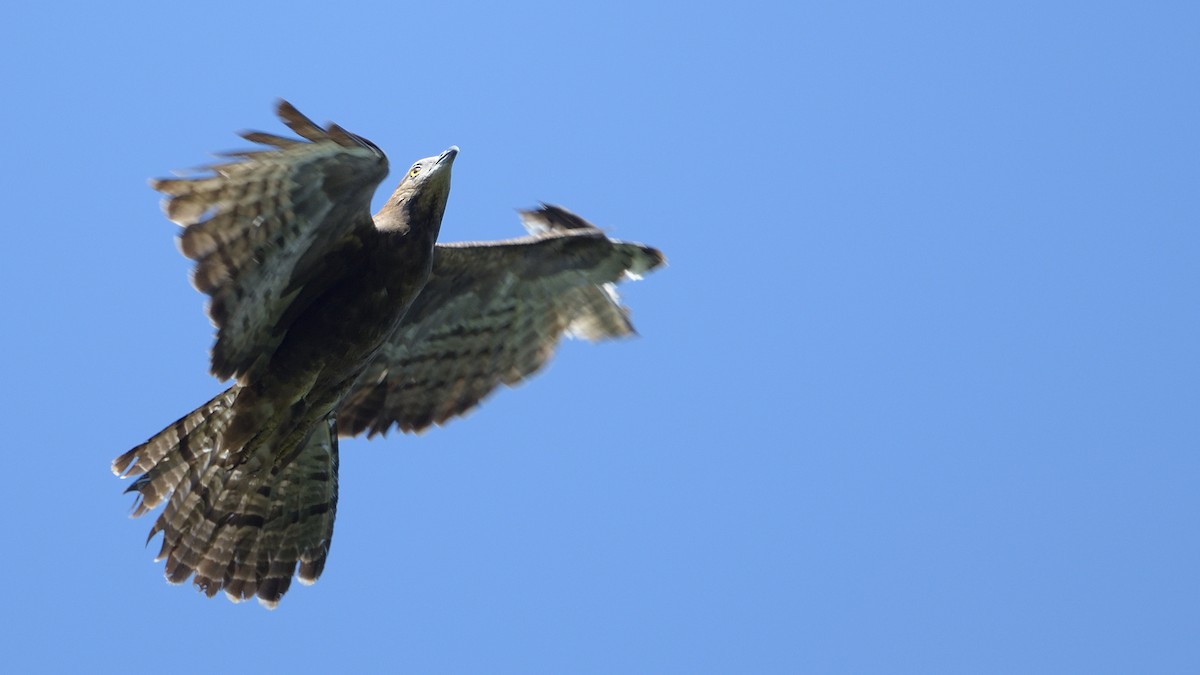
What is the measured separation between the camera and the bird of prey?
29.7 ft

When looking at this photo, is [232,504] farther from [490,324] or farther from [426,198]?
[426,198]

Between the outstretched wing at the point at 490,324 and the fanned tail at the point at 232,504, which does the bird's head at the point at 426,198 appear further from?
the fanned tail at the point at 232,504

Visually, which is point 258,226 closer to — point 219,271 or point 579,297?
point 219,271

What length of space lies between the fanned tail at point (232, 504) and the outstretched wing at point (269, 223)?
90cm

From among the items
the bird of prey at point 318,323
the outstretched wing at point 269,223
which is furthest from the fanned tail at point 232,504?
the outstretched wing at point 269,223

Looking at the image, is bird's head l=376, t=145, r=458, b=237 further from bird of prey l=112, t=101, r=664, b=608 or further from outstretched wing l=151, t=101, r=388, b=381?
outstretched wing l=151, t=101, r=388, b=381

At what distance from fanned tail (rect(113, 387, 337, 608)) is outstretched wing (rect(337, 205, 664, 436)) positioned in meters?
0.46

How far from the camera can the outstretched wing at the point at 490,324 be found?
10.9 m

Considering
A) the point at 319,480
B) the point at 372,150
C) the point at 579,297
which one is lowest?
the point at 319,480

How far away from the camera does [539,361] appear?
1128 centimetres

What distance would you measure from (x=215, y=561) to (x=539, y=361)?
261 cm

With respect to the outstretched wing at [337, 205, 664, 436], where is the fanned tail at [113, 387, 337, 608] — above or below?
below

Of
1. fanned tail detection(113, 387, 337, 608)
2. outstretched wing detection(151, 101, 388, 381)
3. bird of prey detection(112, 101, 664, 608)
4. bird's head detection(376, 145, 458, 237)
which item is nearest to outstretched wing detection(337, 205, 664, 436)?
bird of prey detection(112, 101, 664, 608)

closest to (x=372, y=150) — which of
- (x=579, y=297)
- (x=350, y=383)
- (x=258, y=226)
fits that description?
(x=258, y=226)
